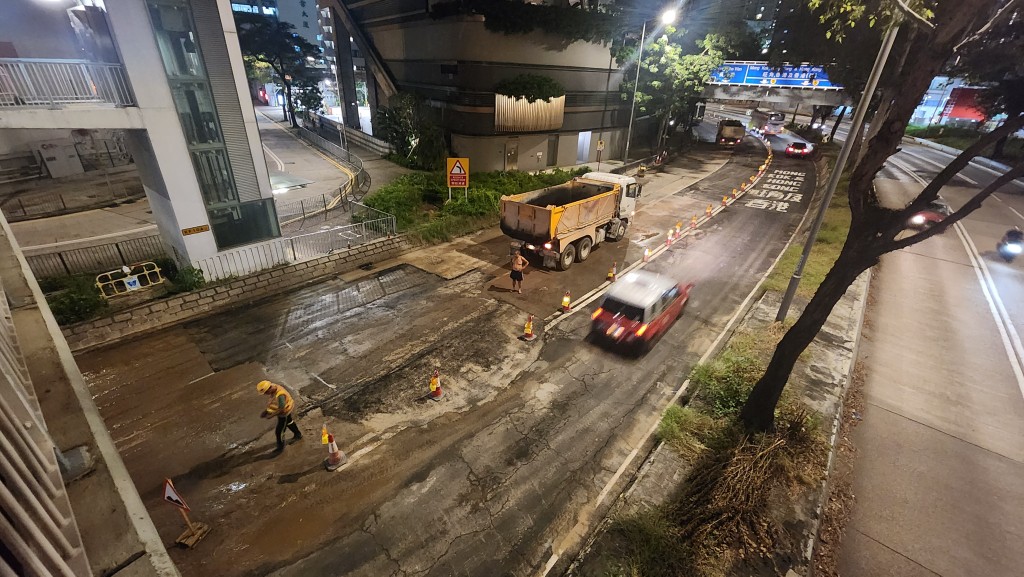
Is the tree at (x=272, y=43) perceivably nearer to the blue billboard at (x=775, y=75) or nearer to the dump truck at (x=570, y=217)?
the dump truck at (x=570, y=217)

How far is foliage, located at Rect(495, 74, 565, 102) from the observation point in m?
25.3

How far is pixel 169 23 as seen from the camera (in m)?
10.5

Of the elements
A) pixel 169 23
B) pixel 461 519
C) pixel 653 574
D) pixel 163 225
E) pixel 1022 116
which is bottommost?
pixel 461 519

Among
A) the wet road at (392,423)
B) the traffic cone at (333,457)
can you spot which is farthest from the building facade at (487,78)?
the traffic cone at (333,457)

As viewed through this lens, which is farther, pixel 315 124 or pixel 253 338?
pixel 315 124

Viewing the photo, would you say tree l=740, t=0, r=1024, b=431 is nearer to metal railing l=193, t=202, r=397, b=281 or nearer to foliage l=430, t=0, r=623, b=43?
metal railing l=193, t=202, r=397, b=281

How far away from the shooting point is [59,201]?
1856 centimetres

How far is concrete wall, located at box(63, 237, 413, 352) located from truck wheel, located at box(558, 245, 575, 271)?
640 cm

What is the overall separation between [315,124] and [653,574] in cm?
4661

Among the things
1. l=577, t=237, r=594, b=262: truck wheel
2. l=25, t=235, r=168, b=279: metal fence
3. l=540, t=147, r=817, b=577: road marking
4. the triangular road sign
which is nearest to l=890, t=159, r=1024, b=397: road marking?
l=540, t=147, r=817, b=577: road marking

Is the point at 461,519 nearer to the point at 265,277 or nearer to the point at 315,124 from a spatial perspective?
the point at 265,277

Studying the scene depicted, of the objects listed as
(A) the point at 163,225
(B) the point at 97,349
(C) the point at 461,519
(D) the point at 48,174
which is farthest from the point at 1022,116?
(D) the point at 48,174

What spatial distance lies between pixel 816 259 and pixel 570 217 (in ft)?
30.0

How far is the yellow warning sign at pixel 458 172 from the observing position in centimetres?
1784
